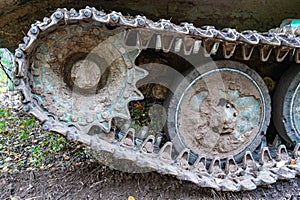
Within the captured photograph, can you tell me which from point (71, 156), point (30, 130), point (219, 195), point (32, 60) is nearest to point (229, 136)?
point (219, 195)

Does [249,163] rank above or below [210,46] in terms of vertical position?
below

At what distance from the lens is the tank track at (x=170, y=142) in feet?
4.91

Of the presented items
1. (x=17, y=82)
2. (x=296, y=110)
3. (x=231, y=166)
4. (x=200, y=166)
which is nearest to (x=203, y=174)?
(x=200, y=166)

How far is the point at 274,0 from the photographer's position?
2447 millimetres

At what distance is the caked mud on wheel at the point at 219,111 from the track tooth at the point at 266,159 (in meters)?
0.15

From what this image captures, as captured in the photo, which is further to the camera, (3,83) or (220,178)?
(3,83)

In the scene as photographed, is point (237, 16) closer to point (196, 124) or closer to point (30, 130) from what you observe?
point (196, 124)

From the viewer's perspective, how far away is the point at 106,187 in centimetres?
197

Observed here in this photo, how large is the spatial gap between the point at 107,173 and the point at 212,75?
3.36 feet

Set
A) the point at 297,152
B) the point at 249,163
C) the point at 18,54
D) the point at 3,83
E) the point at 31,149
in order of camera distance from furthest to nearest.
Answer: the point at 3,83 < the point at 31,149 < the point at 297,152 < the point at 249,163 < the point at 18,54

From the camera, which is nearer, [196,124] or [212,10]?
[196,124]

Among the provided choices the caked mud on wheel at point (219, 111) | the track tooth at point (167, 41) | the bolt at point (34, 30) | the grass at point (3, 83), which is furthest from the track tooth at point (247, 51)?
the grass at point (3, 83)

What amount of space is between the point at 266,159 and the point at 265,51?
77cm

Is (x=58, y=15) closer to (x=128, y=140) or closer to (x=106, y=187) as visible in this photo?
(x=128, y=140)
